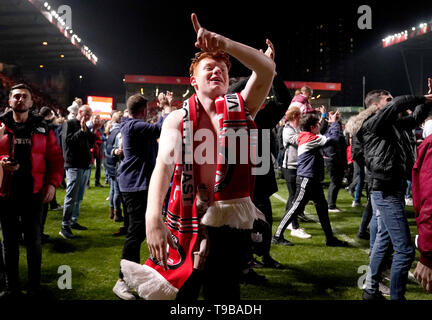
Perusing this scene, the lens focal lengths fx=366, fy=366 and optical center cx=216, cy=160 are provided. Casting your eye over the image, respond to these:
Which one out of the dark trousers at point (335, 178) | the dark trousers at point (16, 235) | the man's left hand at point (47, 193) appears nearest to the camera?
the dark trousers at point (16, 235)

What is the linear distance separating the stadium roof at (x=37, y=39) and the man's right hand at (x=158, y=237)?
22.5 meters

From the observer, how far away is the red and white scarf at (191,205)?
180 centimetres

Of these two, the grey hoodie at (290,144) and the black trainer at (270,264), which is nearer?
the black trainer at (270,264)

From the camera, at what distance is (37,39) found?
91.7 feet

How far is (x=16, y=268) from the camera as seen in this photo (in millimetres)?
3729

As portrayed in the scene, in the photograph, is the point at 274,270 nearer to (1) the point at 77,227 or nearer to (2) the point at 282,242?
(2) the point at 282,242

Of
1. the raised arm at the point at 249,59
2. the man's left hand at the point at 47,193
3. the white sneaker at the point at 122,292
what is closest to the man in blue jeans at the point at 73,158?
the man's left hand at the point at 47,193

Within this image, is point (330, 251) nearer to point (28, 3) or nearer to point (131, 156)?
point (131, 156)

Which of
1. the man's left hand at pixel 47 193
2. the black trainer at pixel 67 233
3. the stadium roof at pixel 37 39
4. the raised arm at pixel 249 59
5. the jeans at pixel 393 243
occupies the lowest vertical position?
the black trainer at pixel 67 233

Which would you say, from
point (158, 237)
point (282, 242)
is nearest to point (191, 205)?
point (158, 237)

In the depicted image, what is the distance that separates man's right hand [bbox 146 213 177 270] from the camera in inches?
67.7

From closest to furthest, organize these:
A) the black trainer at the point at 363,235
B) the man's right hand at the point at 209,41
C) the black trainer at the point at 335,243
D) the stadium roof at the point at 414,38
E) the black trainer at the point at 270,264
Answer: the man's right hand at the point at 209,41
the black trainer at the point at 270,264
the black trainer at the point at 335,243
the black trainer at the point at 363,235
the stadium roof at the point at 414,38

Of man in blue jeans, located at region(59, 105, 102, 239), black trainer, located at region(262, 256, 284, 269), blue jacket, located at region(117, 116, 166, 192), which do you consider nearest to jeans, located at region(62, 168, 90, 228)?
man in blue jeans, located at region(59, 105, 102, 239)

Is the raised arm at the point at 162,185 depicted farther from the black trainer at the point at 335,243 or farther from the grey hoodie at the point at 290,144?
the grey hoodie at the point at 290,144
